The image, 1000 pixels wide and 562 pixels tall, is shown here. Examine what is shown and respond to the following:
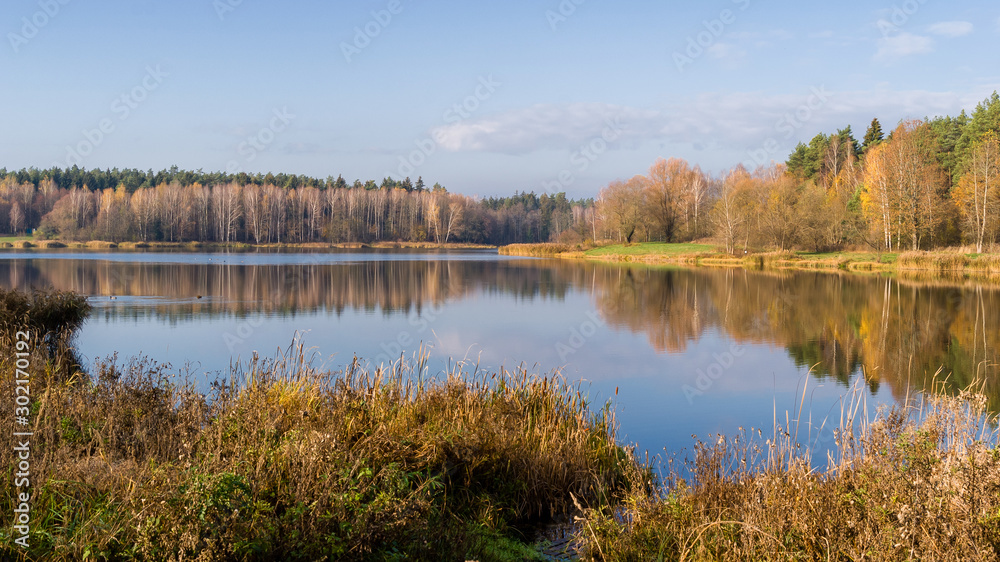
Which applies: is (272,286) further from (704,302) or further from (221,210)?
(221,210)

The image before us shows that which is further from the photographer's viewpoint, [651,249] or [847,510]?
[651,249]

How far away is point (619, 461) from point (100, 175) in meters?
120

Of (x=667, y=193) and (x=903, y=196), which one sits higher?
(x=667, y=193)

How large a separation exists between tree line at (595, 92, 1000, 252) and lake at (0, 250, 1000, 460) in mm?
14639

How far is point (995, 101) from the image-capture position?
50.1 meters

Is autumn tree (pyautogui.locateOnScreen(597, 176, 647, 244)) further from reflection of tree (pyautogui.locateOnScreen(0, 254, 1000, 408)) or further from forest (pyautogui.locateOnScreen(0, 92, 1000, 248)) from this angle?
reflection of tree (pyautogui.locateOnScreen(0, 254, 1000, 408))

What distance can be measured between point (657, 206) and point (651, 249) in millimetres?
7404

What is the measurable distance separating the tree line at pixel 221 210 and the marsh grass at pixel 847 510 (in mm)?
71328

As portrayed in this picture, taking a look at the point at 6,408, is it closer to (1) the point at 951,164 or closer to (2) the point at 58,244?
(1) the point at 951,164

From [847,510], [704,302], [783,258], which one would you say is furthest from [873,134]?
[847,510]

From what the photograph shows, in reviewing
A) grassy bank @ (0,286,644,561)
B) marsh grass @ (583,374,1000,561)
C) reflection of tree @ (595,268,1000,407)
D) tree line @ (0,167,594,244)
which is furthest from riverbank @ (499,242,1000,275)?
grassy bank @ (0,286,644,561)

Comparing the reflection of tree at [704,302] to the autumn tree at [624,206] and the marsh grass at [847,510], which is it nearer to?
the marsh grass at [847,510]

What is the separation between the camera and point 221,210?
88.3m

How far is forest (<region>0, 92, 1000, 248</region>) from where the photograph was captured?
43.2 m
